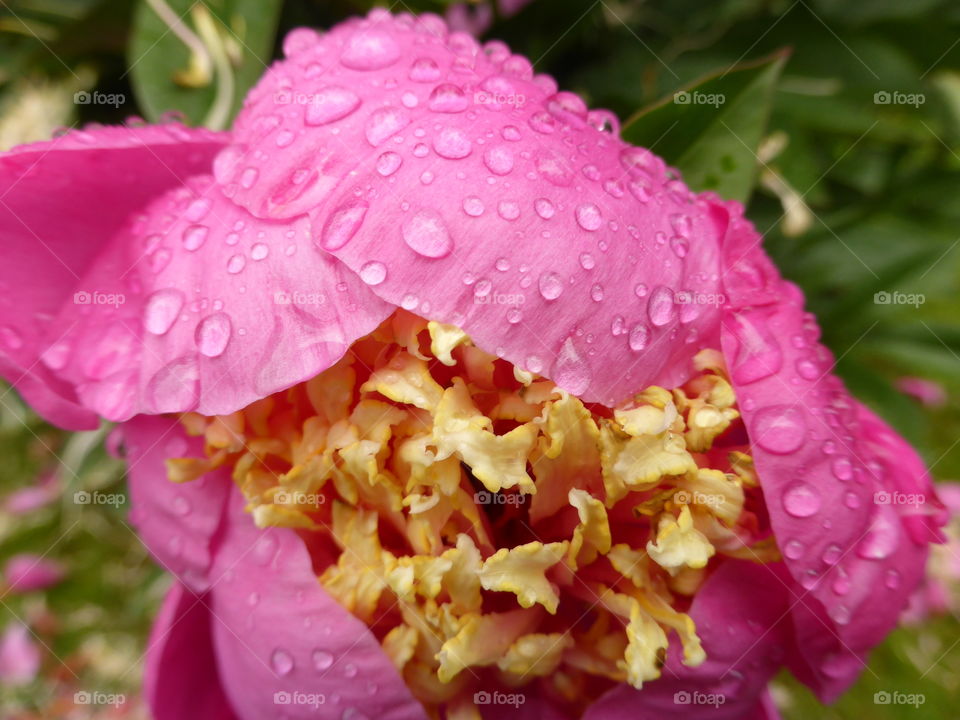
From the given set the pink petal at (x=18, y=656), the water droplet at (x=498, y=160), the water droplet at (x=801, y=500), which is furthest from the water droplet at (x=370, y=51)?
the pink petal at (x=18, y=656)

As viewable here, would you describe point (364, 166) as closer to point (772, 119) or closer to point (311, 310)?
point (311, 310)

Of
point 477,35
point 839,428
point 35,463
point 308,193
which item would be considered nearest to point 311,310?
point 308,193

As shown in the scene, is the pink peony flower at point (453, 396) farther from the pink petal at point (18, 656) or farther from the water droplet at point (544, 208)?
the pink petal at point (18, 656)

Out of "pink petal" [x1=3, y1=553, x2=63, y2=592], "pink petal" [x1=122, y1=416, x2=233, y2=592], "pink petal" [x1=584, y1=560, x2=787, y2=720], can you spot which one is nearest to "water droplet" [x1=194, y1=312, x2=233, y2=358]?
"pink petal" [x1=122, y1=416, x2=233, y2=592]

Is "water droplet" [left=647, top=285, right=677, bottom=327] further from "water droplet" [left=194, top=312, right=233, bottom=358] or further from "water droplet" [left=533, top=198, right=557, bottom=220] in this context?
"water droplet" [left=194, top=312, right=233, bottom=358]

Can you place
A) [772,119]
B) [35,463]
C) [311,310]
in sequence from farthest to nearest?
[35,463] < [772,119] < [311,310]

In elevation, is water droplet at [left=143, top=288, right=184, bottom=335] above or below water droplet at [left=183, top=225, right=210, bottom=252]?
below

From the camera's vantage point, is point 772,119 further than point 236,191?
Yes
